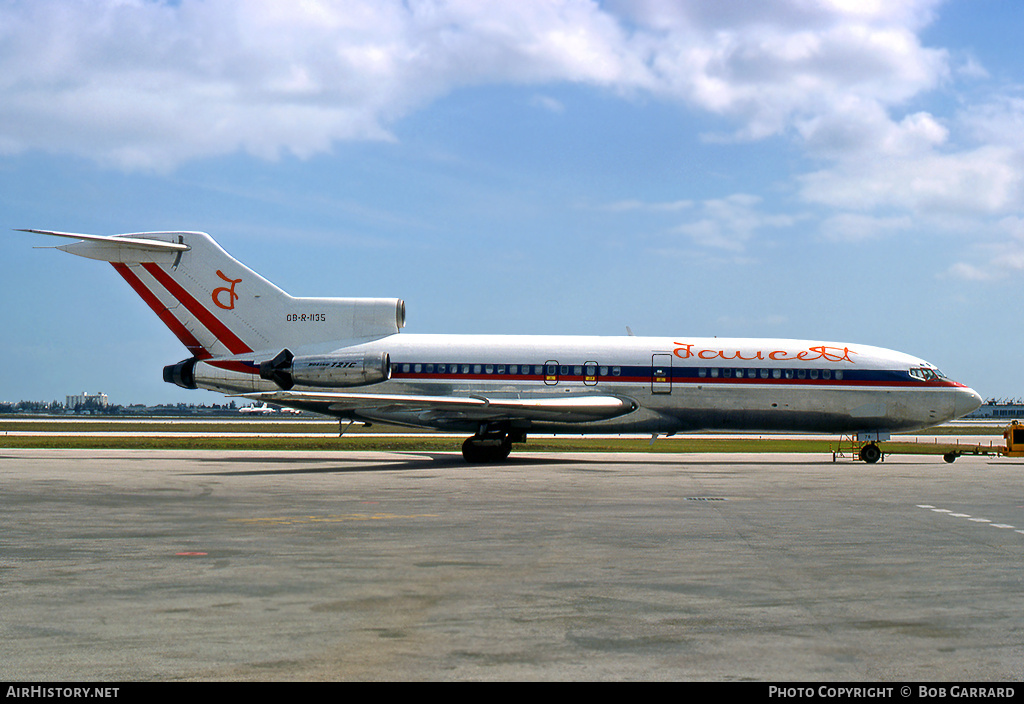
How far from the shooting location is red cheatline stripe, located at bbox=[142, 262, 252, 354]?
95.9 ft

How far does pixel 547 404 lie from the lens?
27469mm

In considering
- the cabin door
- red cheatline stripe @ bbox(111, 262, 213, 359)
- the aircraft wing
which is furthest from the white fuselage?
red cheatline stripe @ bbox(111, 262, 213, 359)

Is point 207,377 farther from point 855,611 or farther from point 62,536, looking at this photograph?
point 855,611

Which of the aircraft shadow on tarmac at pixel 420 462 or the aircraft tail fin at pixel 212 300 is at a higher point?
the aircraft tail fin at pixel 212 300

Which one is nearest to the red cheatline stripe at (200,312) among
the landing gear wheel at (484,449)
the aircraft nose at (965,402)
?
the landing gear wheel at (484,449)

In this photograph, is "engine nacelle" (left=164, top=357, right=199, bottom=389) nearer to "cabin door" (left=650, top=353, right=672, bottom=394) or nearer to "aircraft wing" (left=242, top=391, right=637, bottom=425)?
"aircraft wing" (left=242, top=391, right=637, bottom=425)

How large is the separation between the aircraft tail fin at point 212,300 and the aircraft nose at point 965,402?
20362 mm

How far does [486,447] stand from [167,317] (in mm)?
12196

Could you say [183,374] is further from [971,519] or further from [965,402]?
[965,402]

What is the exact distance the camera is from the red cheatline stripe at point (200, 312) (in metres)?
29.2

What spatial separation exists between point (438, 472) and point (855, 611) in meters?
17.2

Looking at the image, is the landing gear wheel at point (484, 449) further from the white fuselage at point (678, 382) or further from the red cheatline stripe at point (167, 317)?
the red cheatline stripe at point (167, 317)

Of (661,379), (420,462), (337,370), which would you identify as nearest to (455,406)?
(420,462)

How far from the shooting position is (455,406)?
26891mm
